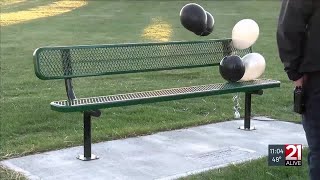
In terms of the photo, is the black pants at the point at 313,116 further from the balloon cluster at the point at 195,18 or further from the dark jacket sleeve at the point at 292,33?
the balloon cluster at the point at 195,18

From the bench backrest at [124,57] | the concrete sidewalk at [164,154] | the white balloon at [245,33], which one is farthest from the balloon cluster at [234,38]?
the concrete sidewalk at [164,154]

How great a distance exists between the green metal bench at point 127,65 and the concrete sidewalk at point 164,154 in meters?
0.23

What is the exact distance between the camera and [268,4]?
111 feet

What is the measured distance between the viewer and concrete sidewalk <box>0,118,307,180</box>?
195 inches

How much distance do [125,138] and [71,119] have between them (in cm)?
93

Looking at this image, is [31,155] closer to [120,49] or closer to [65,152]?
[65,152]

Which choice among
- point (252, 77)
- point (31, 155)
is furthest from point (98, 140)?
point (252, 77)

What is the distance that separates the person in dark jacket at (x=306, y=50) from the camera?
3238mm

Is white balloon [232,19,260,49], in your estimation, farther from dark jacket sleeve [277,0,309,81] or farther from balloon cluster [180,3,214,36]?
dark jacket sleeve [277,0,309,81]

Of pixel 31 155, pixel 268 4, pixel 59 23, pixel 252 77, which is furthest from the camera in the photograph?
pixel 268 4

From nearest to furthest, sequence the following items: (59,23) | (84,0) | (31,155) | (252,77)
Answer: (31,155), (252,77), (59,23), (84,0)

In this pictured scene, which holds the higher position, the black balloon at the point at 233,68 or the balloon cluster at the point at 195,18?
the balloon cluster at the point at 195,18

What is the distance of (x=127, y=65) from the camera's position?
237 inches

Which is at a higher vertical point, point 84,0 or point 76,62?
point 76,62
